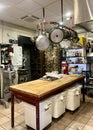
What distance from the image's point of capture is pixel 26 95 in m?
2.14

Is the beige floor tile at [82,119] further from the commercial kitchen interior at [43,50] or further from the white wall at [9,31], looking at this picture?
the white wall at [9,31]

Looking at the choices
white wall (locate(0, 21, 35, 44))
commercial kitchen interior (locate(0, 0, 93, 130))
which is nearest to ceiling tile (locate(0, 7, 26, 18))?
commercial kitchen interior (locate(0, 0, 93, 130))

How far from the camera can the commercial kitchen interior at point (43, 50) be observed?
8.82 ft

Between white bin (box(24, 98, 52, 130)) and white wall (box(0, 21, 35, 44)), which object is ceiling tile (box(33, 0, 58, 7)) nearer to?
white wall (box(0, 21, 35, 44))

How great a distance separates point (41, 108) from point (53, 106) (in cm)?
55

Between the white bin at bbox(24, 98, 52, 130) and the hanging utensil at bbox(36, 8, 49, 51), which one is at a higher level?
the hanging utensil at bbox(36, 8, 49, 51)

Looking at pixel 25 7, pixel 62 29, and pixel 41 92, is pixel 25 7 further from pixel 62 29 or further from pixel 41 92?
pixel 41 92

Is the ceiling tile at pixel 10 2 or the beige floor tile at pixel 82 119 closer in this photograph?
the beige floor tile at pixel 82 119

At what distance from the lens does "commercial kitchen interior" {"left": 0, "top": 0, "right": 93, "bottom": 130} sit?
8.82 feet

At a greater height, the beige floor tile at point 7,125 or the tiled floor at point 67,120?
the tiled floor at point 67,120

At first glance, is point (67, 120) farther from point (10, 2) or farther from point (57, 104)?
point (10, 2)

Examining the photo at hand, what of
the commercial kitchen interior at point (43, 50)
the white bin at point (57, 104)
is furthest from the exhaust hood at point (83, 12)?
the white bin at point (57, 104)

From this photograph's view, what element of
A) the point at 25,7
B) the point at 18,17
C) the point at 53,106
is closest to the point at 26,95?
the point at 53,106

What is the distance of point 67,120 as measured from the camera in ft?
9.40
